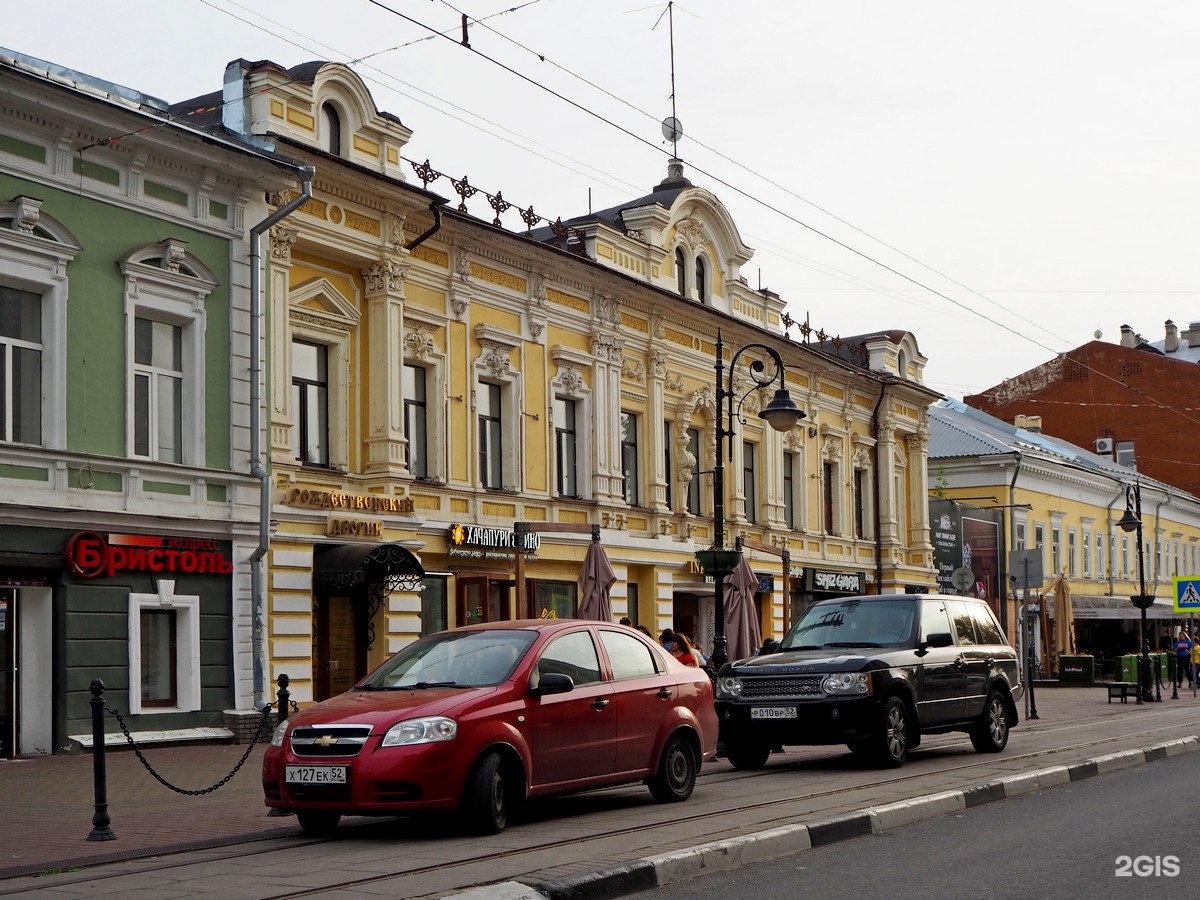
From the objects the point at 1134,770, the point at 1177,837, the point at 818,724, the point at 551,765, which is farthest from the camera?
the point at 1134,770

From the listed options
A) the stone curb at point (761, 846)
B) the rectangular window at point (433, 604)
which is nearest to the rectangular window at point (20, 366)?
the rectangular window at point (433, 604)

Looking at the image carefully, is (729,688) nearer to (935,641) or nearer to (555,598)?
(935,641)

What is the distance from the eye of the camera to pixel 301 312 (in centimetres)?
2355

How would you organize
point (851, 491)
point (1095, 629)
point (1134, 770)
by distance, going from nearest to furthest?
point (1134, 770), point (851, 491), point (1095, 629)

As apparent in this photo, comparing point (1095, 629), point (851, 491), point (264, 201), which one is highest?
point (264, 201)

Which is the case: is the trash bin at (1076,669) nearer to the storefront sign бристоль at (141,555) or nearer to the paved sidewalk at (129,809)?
the paved sidewalk at (129,809)

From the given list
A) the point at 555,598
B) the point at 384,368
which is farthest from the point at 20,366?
the point at 555,598

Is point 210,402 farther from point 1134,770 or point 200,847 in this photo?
point 1134,770

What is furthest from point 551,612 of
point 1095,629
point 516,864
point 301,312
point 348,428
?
point 1095,629

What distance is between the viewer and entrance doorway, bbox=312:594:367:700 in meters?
24.1

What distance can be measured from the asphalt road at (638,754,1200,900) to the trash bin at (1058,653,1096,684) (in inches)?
1282

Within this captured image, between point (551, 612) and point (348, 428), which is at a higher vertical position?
point (348, 428)

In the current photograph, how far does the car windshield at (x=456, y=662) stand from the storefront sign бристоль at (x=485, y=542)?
44.0 ft

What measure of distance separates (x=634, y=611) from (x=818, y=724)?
16.4 meters
